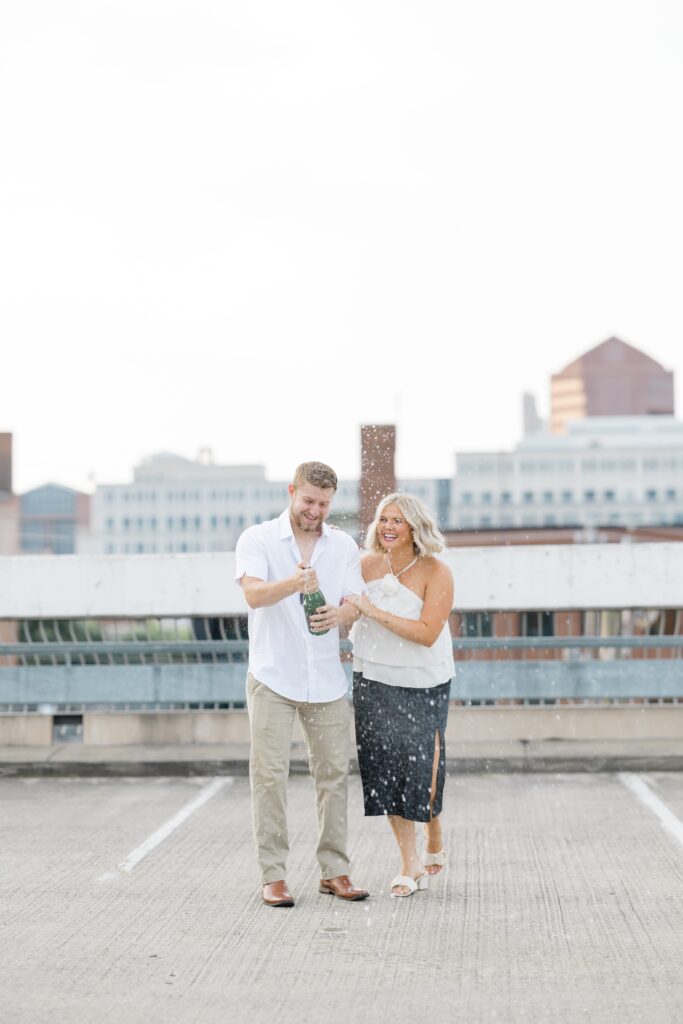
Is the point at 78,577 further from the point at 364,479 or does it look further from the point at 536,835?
the point at 536,835

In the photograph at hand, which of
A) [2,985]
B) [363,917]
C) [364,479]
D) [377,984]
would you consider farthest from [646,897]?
[364,479]

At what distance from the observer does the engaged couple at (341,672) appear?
22.0ft

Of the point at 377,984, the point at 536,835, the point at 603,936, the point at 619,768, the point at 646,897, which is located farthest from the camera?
the point at 619,768

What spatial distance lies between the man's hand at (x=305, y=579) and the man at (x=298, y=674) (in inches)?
4.8

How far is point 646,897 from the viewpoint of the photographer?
22.0ft

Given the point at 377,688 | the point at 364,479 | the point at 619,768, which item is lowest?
the point at 619,768

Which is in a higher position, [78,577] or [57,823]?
[78,577]

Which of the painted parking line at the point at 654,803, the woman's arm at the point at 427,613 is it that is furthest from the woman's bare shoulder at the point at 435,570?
the painted parking line at the point at 654,803

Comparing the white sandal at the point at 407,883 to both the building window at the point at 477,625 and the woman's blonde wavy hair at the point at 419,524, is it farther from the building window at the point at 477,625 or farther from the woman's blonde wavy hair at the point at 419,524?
the building window at the point at 477,625

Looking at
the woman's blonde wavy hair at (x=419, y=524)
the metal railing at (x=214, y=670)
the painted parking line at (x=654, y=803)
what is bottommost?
the painted parking line at (x=654, y=803)

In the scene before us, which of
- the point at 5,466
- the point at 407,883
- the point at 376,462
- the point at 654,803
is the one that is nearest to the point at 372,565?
the point at 407,883

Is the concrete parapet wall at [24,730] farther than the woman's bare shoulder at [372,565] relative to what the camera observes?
Yes

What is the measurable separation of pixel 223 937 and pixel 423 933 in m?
0.77

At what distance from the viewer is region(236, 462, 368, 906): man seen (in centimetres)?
668
